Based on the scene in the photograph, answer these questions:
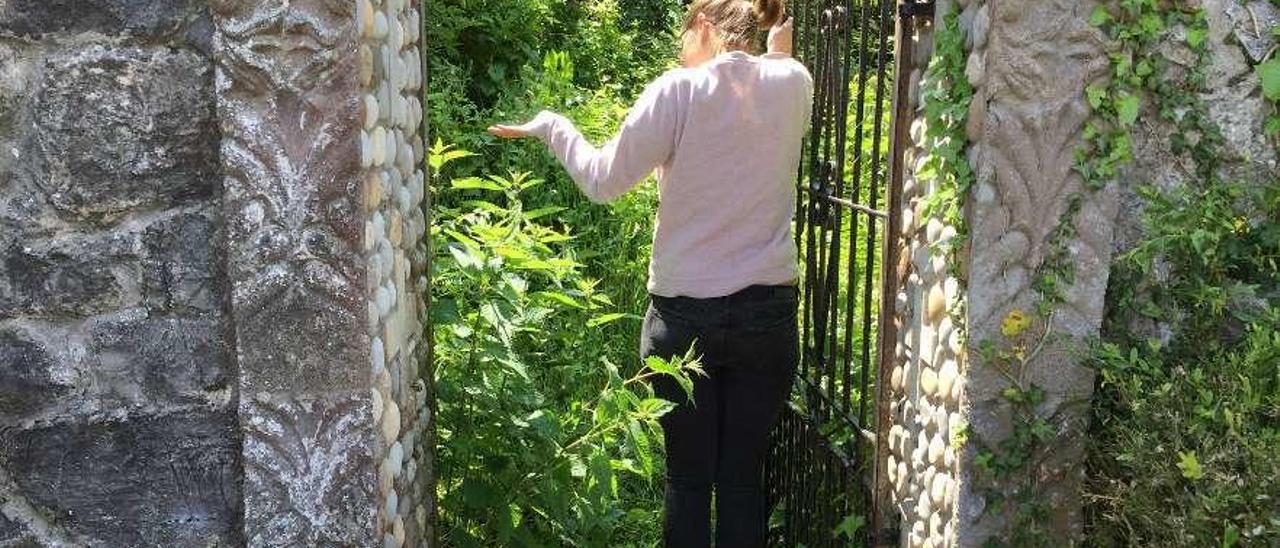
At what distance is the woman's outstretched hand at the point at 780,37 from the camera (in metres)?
3.31

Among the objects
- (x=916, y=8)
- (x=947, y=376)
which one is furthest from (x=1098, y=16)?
(x=947, y=376)

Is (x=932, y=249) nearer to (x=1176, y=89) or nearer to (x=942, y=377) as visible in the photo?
(x=942, y=377)

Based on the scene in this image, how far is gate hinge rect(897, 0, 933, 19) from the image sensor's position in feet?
9.54

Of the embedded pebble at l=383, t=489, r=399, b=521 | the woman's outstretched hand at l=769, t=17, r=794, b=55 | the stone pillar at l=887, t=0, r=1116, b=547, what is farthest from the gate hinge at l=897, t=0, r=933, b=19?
the embedded pebble at l=383, t=489, r=399, b=521

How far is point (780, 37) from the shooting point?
3.31 metres

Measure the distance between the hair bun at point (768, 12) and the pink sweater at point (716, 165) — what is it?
0.11 m

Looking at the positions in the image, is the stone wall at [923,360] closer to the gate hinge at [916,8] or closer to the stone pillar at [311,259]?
the gate hinge at [916,8]

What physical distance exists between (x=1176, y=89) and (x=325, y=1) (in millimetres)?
1720

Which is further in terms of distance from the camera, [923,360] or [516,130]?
[516,130]

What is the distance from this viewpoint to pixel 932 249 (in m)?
2.83

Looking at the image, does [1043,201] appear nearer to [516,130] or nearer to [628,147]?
[628,147]

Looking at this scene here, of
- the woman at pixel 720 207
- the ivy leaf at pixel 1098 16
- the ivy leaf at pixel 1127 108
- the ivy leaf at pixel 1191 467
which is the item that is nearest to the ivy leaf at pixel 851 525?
the woman at pixel 720 207

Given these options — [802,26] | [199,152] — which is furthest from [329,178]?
[802,26]

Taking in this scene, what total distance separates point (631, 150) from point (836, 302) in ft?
3.12
